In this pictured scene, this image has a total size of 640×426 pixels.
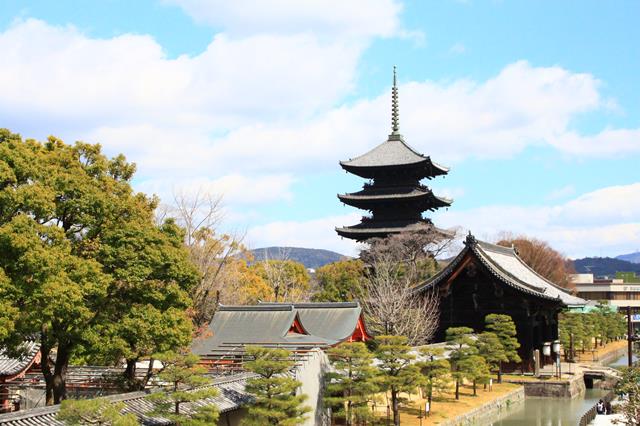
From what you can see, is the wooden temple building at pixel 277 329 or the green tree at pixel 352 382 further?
the wooden temple building at pixel 277 329

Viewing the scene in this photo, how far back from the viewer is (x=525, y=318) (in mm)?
45719

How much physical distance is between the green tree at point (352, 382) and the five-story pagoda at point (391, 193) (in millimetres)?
38010

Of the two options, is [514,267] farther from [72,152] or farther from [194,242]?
[72,152]

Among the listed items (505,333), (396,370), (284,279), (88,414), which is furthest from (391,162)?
(88,414)

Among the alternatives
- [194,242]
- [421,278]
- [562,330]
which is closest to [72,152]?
[194,242]

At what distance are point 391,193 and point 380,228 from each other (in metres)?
3.46

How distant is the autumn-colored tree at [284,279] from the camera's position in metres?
55.8

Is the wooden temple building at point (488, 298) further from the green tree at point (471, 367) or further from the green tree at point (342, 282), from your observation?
the green tree at point (471, 367)

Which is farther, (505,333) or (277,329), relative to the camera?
(505,333)

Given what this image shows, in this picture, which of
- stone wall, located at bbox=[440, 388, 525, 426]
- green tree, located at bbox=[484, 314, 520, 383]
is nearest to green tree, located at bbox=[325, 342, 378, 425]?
stone wall, located at bbox=[440, 388, 525, 426]

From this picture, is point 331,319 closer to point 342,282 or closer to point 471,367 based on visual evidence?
point 471,367

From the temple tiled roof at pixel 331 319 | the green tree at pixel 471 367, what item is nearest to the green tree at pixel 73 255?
the temple tiled roof at pixel 331 319

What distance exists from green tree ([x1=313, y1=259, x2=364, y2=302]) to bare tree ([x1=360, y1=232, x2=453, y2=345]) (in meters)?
0.75

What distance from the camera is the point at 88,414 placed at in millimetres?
16344
